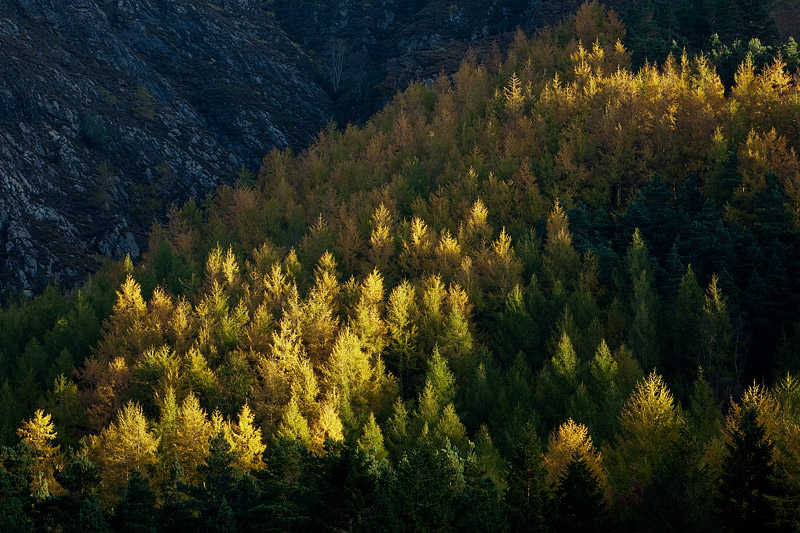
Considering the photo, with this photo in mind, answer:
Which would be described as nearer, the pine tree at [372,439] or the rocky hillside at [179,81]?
the pine tree at [372,439]

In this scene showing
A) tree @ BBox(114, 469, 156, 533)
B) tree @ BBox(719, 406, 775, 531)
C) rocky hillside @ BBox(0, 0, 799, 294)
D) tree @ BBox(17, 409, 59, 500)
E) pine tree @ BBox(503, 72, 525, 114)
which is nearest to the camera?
tree @ BBox(719, 406, 775, 531)

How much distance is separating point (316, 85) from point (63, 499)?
132m

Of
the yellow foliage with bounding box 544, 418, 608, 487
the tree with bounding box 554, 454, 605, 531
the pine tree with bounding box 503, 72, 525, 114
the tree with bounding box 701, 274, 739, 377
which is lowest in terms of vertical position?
the tree with bounding box 554, 454, 605, 531

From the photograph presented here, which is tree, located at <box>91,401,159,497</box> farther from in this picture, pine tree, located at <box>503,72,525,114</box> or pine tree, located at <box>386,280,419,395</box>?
pine tree, located at <box>503,72,525,114</box>

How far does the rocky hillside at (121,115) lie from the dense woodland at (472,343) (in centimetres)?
1002

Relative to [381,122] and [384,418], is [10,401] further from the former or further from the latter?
[381,122]

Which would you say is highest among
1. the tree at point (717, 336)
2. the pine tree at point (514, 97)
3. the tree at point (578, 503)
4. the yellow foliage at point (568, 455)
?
the pine tree at point (514, 97)

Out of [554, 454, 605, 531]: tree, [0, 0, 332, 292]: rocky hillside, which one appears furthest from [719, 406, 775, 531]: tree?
[0, 0, 332, 292]: rocky hillside

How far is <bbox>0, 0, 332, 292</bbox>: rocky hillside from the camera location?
95.4 m

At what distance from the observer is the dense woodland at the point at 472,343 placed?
35.5 metres

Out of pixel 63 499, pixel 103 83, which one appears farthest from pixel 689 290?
pixel 103 83

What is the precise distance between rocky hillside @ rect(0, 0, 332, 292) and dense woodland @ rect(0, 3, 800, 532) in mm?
10021

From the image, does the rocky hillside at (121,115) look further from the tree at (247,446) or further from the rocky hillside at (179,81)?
the tree at (247,446)

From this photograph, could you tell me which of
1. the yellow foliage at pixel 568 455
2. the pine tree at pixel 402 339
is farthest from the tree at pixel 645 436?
the pine tree at pixel 402 339
